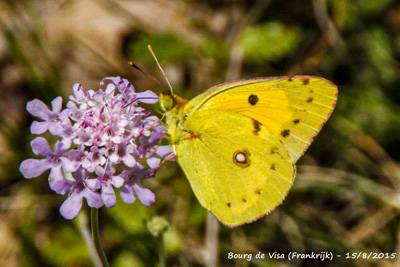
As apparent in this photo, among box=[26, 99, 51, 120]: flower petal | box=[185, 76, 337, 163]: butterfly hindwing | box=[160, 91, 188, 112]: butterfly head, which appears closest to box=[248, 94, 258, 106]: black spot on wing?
box=[185, 76, 337, 163]: butterfly hindwing

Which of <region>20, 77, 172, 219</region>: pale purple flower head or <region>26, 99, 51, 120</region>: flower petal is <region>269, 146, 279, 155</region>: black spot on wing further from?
<region>26, 99, 51, 120</region>: flower petal

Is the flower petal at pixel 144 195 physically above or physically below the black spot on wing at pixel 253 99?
below

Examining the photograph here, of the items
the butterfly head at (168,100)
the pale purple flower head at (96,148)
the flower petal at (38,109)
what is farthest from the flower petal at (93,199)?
the butterfly head at (168,100)

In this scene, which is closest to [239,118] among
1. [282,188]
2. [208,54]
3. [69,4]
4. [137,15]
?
[282,188]

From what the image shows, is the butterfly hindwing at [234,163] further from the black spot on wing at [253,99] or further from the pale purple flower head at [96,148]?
the pale purple flower head at [96,148]

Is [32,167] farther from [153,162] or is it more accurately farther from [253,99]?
A: [253,99]

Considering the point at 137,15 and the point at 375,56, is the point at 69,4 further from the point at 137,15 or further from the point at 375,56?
the point at 375,56

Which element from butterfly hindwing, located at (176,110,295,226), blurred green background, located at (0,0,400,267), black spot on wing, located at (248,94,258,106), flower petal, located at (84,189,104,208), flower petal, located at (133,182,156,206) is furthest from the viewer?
blurred green background, located at (0,0,400,267)

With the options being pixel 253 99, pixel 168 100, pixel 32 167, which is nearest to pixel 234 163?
pixel 253 99
